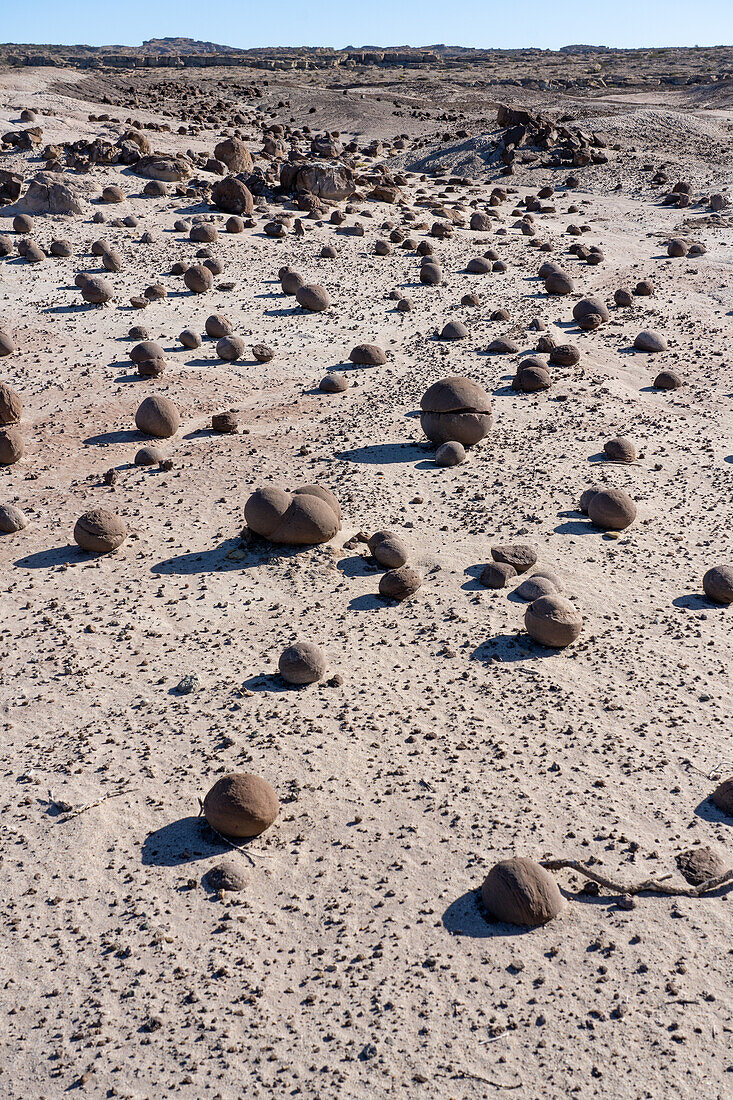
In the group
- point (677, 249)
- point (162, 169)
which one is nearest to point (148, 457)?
point (677, 249)

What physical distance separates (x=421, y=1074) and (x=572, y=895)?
1239mm

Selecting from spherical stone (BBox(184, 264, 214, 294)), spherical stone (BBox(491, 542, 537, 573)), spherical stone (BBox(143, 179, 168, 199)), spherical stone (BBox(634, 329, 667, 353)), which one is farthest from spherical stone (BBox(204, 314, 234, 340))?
spherical stone (BBox(143, 179, 168, 199))

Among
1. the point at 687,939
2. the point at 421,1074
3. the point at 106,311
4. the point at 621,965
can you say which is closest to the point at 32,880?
the point at 421,1074

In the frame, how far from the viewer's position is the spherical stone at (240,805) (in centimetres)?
479

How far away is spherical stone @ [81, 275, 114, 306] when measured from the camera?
44.7ft

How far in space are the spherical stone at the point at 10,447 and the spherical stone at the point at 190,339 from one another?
3.50 m

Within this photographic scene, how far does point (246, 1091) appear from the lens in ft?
11.9

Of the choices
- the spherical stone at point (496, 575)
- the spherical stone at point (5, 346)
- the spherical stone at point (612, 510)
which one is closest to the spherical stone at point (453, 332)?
the spherical stone at point (612, 510)

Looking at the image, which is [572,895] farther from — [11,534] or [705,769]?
[11,534]

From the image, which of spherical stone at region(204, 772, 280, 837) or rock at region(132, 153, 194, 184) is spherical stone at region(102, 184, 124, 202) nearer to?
rock at region(132, 153, 194, 184)

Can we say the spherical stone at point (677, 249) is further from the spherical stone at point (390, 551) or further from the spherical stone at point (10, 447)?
the spherical stone at point (10, 447)

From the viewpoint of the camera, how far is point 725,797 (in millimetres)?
5000

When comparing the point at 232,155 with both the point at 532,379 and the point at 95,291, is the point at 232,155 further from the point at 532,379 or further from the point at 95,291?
the point at 532,379

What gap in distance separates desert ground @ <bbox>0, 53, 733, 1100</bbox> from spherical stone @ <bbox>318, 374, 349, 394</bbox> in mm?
379
